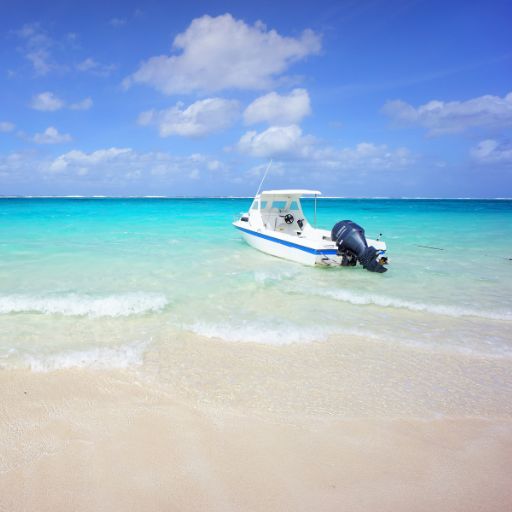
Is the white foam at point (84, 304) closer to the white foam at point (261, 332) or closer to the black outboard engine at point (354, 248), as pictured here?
the white foam at point (261, 332)

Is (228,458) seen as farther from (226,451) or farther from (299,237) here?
(299,237)

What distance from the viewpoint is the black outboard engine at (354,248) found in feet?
32.4

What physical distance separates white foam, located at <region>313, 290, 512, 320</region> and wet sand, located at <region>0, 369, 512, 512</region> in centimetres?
363

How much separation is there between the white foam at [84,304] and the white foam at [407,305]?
11.9ft

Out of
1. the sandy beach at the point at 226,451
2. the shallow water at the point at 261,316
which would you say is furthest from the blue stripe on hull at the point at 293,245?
the sandy beach at the point at 226,451

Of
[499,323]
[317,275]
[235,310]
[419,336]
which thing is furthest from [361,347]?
[317,275]

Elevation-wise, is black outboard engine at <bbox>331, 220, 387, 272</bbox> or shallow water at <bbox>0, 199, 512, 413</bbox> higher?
black outboard engine at <bbox>331, 220, 387, 272</bbox>

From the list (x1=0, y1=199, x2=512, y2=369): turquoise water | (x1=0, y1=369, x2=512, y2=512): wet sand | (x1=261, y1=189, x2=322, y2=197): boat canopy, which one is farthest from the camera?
(x1=261, y1=189, x2=322, y2=197): boat canopy

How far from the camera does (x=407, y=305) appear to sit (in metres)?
7.30

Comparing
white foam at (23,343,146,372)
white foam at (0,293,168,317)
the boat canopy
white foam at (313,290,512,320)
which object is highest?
the boat canopy

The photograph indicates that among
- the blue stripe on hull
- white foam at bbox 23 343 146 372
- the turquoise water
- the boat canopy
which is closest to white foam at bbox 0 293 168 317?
the turquoise water

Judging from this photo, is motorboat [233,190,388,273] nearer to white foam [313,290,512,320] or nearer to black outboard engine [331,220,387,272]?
black outboard engine [331,220,387,272]

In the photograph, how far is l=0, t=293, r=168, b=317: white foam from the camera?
6.54 meters

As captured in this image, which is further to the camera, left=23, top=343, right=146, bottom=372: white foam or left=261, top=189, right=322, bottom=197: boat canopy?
left=261, top=189, right=322, bottom=197: boat canopy
